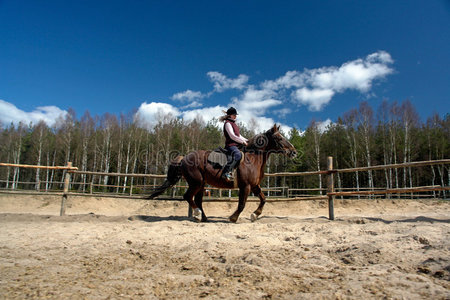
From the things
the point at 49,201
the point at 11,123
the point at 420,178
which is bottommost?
the point at 49,201

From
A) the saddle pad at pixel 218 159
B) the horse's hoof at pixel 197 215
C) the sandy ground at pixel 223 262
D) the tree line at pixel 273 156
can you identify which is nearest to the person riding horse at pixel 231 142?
the saddle pad at pixel 218 159

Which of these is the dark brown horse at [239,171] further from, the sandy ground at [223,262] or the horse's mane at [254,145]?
the sandy ground at [223,262]

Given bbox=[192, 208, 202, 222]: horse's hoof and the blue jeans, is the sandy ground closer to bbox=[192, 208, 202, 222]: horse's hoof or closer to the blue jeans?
bbox=[192, 208, 202, 222]: horse's hoof

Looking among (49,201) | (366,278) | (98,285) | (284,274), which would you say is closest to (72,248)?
(98,285)

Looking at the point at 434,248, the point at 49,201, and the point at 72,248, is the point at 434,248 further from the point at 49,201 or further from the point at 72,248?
the point at 49,201

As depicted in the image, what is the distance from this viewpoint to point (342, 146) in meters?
29.0

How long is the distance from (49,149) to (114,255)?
1412 inches

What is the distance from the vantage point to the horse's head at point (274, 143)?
579 centimetres

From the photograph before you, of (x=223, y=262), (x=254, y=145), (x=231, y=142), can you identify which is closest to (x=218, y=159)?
(x=231, y=142)

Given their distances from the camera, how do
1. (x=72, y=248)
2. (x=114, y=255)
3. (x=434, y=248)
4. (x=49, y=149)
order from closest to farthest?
(x=434, y=248)
(x=114, y=255)
(x=72, y=248)
(x=49, y=149)

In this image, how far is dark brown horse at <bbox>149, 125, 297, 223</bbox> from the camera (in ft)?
17.9

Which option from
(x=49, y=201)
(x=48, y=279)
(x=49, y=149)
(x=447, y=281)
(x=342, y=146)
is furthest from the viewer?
(x=49, y=149)

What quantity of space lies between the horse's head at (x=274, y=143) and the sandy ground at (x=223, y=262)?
1.87 m

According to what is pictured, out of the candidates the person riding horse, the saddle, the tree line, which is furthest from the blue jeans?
the tree line
